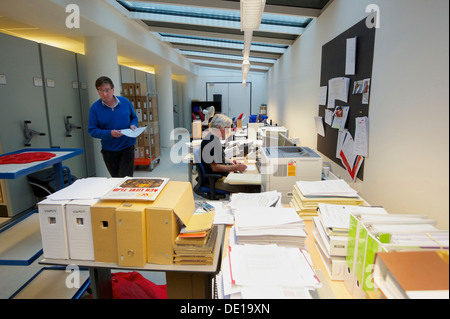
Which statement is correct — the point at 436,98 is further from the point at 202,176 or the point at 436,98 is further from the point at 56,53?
the point at 56,53

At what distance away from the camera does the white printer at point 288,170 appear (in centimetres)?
208

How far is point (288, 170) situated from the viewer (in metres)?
2.10

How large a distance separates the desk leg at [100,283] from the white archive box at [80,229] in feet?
0.55

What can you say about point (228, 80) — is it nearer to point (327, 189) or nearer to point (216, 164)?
point (216, 164)

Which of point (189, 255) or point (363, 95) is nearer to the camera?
point (189, 255)

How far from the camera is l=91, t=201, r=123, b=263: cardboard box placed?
Answer: 1295 millimetres

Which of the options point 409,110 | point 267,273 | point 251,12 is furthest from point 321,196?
point 251,12

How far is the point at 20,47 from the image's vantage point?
3398 millimetres

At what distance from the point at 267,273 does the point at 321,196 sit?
30.6 inches

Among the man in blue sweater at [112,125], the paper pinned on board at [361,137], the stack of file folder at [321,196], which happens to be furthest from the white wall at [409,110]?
the man in blue sweater at [112,125]

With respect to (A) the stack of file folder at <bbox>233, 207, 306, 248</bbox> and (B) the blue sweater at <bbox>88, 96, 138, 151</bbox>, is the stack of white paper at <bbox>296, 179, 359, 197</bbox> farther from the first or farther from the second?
(B) the blue sweater at <bbox>88, 96, 138, 151</bbox>

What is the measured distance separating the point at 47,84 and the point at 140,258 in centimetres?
370

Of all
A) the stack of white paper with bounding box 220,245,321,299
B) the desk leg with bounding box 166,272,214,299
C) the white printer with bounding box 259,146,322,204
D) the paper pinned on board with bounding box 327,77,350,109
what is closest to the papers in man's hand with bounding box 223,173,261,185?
the white printer with bounding box 259,146,322,204
